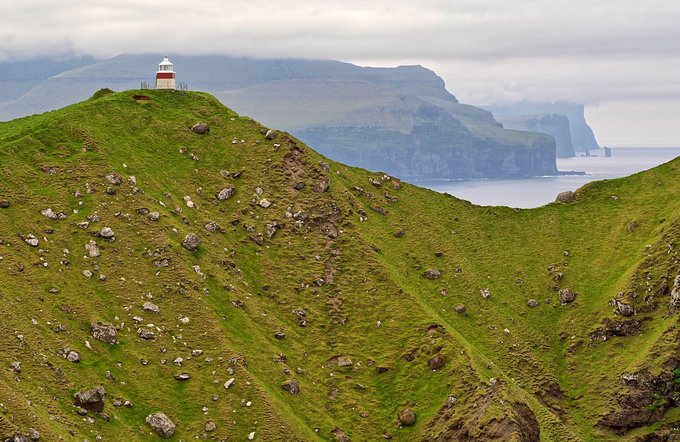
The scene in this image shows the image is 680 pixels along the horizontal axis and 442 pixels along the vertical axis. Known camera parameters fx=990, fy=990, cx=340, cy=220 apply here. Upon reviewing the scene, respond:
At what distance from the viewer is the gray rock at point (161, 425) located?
316 ft

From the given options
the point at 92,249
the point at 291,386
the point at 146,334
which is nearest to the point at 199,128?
the point at 92,249

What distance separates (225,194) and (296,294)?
19.6 metres

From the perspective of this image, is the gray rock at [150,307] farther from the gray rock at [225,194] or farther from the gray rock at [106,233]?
the gray rock at [225,194]

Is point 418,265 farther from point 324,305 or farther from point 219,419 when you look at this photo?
point 219,419

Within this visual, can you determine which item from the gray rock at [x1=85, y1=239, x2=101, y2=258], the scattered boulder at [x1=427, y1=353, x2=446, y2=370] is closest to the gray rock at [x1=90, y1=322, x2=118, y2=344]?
the gray rock at [x1=85, y1=239, x2=101, y2=258]

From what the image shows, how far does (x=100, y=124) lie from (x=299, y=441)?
61541 mm

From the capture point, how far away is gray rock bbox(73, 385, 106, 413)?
9250 cm

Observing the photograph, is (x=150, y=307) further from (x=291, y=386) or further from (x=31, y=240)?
(x=291, y=386)

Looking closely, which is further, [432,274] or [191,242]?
[432,274]

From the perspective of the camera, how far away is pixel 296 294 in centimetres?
12562

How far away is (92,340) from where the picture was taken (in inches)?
4045

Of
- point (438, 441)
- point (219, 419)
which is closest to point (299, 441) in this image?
point (219, 419)

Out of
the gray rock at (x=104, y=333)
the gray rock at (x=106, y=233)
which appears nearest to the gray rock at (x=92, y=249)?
the gray rock at (x=106, y=233)

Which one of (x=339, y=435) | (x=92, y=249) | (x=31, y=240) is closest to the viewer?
(x=339, y=435)
